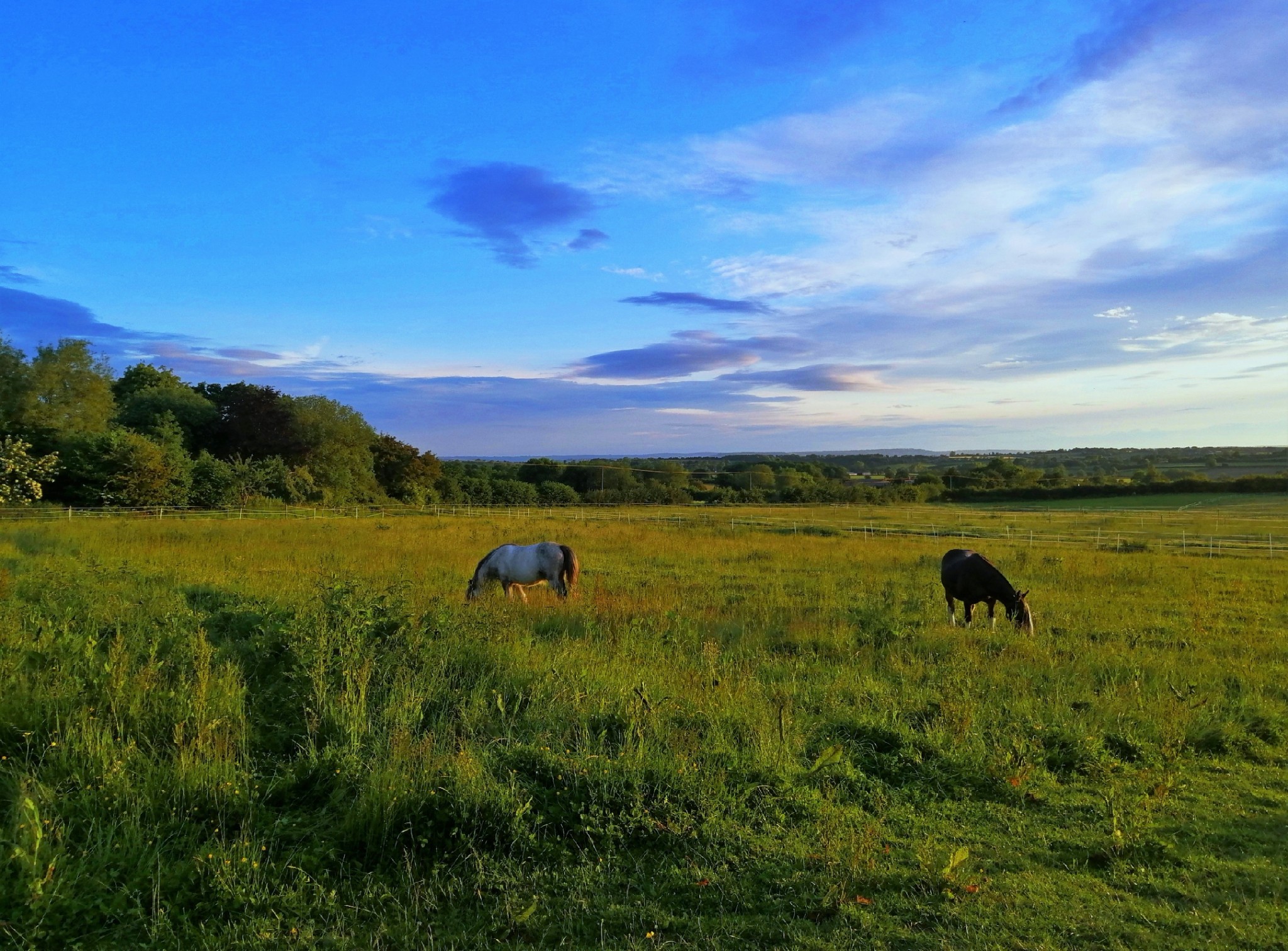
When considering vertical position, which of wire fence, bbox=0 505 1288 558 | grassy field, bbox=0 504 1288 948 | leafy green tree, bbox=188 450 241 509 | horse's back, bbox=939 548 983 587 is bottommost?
wire fence, bbox=0 505 1288 558

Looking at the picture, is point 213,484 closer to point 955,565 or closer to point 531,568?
point 531,568

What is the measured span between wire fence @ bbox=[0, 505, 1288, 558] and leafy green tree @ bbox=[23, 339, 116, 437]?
14862 millimetres

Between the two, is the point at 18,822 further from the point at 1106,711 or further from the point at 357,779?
the point at 1106,711

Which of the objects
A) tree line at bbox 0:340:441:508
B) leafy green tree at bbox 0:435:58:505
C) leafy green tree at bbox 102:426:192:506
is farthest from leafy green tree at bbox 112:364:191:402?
leafy green tree at bbox 0:435:58:505

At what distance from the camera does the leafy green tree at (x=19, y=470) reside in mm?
9625

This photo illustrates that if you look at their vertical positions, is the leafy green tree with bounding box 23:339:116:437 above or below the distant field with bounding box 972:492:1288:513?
above

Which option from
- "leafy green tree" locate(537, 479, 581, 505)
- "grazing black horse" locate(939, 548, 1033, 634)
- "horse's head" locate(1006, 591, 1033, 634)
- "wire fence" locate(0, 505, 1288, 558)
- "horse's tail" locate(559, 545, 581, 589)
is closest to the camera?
"horse's head" locate(1006, 591, 1033, 634)

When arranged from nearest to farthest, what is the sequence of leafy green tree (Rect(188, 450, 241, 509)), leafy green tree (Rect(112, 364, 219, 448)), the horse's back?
the horse's back
leafy green tree (Rect(188, 450, 241, 509))
leafy green tree (Rect(112, 364, 219, 448))

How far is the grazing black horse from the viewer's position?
10750 mm

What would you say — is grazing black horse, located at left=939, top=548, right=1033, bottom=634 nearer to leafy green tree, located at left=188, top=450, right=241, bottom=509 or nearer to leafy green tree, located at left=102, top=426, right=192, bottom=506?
leafy green tree, located at left=188, top=450, right=241, bottom=509

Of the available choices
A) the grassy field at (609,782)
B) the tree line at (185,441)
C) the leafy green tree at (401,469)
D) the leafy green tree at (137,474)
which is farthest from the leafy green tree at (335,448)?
the grassy field at (609,782)

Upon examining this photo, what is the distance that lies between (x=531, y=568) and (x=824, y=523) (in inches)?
1190

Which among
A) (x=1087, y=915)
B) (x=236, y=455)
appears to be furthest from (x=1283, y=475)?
(x=236, y=455)

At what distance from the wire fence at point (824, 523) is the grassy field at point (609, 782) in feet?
70.1
